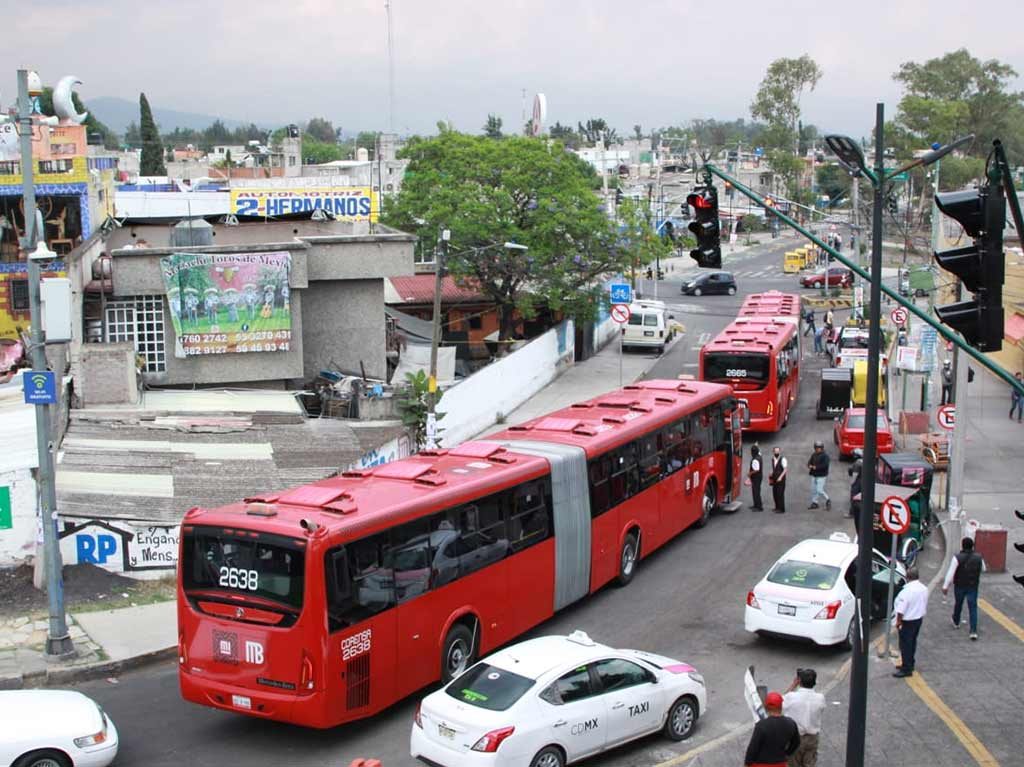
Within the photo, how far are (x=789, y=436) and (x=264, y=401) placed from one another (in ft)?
50.8

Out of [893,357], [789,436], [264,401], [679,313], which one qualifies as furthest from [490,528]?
[679,313]

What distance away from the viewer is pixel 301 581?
41.9 feet

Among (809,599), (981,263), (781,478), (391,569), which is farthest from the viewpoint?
(781,478)

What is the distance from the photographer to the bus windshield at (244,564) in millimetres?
12828

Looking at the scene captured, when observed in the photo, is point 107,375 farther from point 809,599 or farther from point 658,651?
point 809,599

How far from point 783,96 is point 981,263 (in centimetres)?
10286

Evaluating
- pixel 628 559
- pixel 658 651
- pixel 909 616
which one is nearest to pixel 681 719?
pixel 658 651

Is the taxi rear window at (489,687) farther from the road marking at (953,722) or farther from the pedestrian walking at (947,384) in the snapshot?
the pedestrian walking at (947,384)

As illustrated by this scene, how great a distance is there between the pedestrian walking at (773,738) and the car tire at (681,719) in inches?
96.3

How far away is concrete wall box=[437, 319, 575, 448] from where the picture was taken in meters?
31.6

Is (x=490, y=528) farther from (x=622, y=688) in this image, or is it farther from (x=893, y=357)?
(x=893, y=357)

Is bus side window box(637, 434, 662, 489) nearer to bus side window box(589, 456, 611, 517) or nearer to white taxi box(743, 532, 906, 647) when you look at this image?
bus side window box(589, 456, 611, 517)

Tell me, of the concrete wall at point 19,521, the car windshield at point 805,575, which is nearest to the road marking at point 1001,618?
the car windshield at point 805,575

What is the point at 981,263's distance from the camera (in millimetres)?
8562
